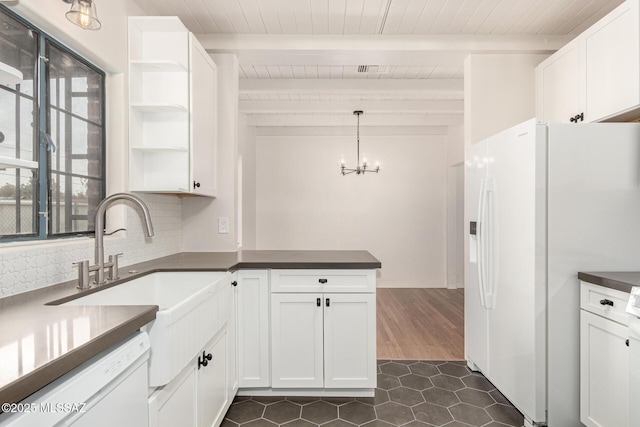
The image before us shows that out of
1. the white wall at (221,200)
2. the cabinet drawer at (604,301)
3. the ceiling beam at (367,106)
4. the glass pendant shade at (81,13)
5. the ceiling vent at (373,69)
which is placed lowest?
the cabinet drawer at (604,301)

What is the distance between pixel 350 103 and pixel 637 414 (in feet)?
13.6

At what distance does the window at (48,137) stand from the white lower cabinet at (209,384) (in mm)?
848

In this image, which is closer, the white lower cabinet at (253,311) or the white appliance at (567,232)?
the white appliance at (567,232)

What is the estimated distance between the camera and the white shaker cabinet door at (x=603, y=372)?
158 cm

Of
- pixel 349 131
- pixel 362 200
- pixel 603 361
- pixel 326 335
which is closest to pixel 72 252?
pixel 326 335

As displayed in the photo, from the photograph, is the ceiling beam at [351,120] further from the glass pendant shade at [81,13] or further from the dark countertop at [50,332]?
the dark countertop at [50,332]

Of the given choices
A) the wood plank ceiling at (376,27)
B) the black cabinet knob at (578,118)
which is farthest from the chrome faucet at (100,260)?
the black cabinet knob at (578,118)

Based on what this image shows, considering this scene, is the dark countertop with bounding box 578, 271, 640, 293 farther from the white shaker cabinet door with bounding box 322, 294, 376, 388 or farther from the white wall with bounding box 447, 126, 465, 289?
the white wall with bounding box 447, 126, 465, 289

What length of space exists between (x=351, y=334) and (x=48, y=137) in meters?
1.90

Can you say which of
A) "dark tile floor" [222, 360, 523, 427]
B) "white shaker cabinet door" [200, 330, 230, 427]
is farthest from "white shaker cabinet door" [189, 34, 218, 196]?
"dark tile floor" [222, 360, 523, 427]

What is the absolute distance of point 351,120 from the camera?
5512 millimetres

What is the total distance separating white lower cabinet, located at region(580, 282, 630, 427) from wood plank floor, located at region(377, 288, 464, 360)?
1.22m

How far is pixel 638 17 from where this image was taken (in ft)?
6.18

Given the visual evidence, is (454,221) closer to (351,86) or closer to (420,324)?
(420,324)
